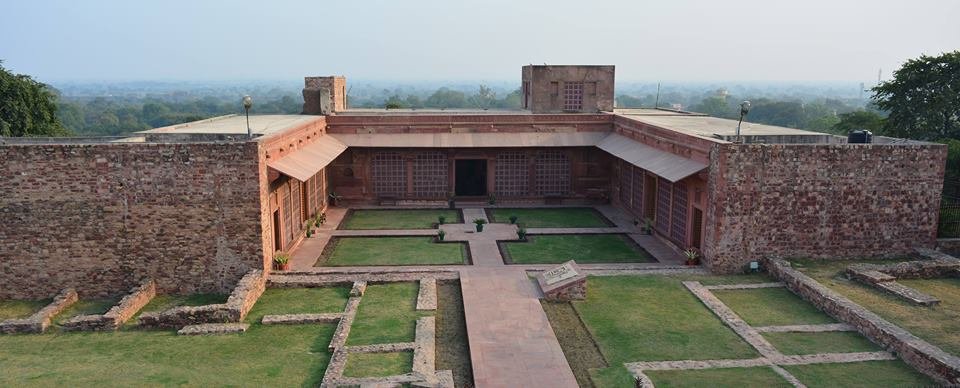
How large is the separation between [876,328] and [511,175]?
47.5 ft

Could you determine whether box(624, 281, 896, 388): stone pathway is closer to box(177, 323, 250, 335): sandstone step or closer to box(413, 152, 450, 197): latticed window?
box(177, 323, 250, 335): sandstone step

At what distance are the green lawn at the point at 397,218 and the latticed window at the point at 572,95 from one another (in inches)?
269

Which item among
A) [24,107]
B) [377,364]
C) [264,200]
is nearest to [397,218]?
[264,200]

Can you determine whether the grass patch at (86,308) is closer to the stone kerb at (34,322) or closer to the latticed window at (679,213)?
the stone kerb at (34,322)

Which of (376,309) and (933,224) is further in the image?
(933,224)

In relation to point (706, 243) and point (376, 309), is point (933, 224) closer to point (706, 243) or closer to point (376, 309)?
point (706, 243)

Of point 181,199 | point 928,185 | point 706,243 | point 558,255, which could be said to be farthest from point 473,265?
point 928,185

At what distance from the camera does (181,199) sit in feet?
47.6

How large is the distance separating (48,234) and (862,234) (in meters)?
18.4

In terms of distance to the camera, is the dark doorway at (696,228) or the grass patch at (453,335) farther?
the dark doorway at (696,228)

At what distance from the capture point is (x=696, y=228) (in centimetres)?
1683

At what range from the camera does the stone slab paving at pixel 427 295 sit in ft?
44.0

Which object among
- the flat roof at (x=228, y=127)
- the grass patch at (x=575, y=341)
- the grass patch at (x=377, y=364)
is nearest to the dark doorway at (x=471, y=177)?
the flat roof at (x=228, y=127)

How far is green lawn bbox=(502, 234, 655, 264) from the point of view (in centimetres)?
1714
